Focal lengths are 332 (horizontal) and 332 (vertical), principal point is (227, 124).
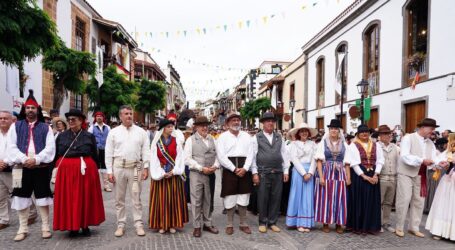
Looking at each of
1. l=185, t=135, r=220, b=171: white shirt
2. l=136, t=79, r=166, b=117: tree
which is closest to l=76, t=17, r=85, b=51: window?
l=136, t=79, r=166, b=117: tree

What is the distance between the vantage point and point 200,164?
5.26 metres

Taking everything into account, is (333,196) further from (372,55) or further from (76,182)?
(372,55)

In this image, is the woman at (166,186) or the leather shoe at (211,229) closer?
the woman at (166,186)

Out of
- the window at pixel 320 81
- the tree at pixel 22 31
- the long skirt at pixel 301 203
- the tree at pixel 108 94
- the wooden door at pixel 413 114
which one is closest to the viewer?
the long skirt at pixel 301 203

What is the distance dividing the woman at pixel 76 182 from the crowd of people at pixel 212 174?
0.05 feet

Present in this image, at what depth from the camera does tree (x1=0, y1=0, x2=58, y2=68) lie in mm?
6047

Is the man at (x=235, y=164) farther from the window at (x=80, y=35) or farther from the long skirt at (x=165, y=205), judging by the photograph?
the window at (x=80, y=35)

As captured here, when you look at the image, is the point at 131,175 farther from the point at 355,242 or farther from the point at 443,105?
the point at 443,105

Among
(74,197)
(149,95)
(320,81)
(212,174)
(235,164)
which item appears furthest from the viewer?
(149,95)

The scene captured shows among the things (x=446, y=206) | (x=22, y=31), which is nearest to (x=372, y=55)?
(x=446, y=206)

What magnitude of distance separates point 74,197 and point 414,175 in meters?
5.30

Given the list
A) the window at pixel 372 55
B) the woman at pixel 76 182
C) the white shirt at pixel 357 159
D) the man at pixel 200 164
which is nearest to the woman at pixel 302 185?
the white shirt at pixel 357 159

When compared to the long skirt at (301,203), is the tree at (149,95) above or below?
above

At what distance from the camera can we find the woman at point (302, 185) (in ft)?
18.2
